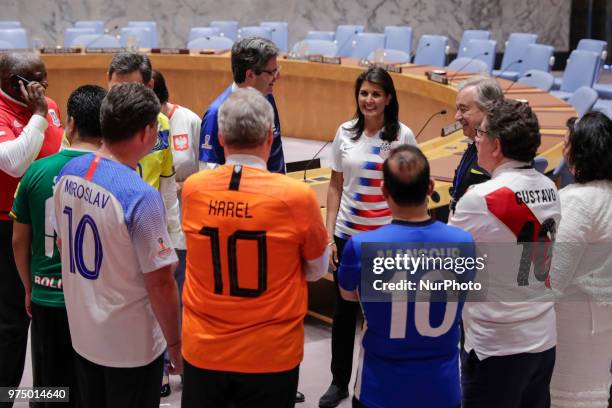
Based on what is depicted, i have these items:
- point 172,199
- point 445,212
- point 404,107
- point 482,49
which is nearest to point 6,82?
point 172,199

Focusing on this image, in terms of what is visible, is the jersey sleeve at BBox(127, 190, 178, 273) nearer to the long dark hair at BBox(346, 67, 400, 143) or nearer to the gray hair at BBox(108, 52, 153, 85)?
the long dark hair at BBox(346, 67, 400, 143)

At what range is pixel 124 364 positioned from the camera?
7.82ft

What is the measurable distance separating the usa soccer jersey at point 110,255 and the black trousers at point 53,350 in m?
0.24

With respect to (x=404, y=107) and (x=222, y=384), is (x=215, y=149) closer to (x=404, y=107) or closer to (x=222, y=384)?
(x=222, y=384)

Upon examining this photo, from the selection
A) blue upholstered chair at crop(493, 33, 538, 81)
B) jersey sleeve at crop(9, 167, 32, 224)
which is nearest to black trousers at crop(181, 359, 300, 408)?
jersey sleeve at crop(9, 167, 32, 224)

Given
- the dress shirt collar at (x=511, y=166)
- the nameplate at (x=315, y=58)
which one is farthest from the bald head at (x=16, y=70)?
the nameplate at (x=315, y=58)

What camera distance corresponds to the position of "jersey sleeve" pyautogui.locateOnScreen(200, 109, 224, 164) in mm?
3209

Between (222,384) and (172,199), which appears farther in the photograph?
(172,199)

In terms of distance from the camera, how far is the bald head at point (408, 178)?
2.13 metres

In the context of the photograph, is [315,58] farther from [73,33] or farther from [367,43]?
[73,33]

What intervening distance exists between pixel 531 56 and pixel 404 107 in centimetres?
204

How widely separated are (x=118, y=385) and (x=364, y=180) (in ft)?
4.49

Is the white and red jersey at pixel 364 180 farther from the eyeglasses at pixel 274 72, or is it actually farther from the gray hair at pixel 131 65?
the gray hair at pixel 131 65

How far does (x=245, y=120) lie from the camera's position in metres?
2.19
